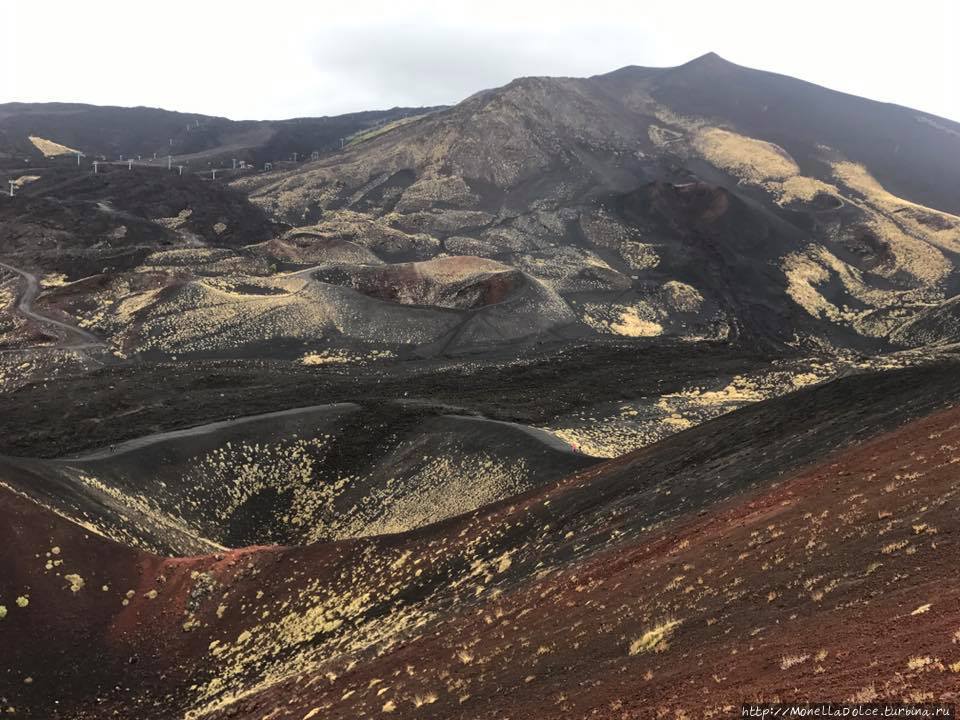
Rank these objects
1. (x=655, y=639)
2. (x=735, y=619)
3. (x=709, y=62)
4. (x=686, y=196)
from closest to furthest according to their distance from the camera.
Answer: (x=735, y=619), (x=655, y=639), (x=686, y=196), (x=709, y=62)

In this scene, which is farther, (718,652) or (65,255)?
(65,255)

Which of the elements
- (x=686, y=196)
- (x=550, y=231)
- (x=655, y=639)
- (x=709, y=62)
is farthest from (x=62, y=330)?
(x=709, y=62)

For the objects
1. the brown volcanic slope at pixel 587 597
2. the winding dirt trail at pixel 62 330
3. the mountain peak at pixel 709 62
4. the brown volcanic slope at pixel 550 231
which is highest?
the mountain peak at pixel 709 62

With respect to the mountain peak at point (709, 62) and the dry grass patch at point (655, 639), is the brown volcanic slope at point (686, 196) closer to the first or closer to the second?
the mountain peak at point (709, 62)

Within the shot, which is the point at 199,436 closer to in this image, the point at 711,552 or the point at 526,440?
the point at 526,440

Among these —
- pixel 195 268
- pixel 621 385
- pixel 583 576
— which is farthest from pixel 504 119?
pixel 583 576

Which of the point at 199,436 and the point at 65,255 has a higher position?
the point at 65,255

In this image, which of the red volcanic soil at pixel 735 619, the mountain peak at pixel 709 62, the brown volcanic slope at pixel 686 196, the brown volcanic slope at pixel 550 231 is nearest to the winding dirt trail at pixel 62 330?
the brown volcanic slope at pixel 550 231

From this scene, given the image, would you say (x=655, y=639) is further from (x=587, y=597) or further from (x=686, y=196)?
(x=686, y=196)
